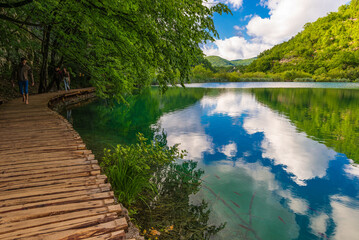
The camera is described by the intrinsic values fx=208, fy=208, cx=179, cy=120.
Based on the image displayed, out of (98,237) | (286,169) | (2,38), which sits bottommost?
(286,169)

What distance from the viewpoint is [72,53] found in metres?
10.4

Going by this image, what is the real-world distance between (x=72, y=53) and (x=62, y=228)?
10.1 m

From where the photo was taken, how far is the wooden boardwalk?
2.29 meters

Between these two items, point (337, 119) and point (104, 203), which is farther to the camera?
point (337, 119)

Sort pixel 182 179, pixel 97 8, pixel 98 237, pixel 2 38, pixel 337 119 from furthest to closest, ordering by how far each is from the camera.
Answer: pixel 337 119
pixel 2 38
pixel 182 179
pixel 97 8
pixel 98 237

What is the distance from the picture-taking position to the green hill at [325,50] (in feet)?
354

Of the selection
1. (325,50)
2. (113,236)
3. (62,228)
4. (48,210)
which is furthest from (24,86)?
(325,50)

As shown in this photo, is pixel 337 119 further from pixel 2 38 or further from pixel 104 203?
pixel 2 38

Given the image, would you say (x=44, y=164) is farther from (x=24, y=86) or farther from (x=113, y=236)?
(x=24, y=86)

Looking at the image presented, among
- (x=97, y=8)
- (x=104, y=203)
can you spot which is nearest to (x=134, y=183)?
(x=104, y=203)

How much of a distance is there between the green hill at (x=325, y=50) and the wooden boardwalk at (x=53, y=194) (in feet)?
410

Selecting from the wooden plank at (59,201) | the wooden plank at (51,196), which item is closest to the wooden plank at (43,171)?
the wooden plank at (51,196)

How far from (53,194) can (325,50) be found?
166 metres

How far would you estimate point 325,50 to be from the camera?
132m
